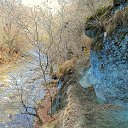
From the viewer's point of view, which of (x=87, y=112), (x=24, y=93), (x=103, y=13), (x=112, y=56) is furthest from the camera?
(x=24, y=93)

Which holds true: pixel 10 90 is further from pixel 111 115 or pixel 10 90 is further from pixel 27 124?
pixel 111 115

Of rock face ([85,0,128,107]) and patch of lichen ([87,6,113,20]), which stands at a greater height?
patch of lichen ([87,6,113,20])

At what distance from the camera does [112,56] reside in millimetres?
14453

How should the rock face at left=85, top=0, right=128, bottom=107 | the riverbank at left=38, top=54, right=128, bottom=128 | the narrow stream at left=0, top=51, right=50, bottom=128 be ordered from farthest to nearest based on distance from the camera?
the narrow stream at left=0, top=51, right=50, bottom=128 < the rock face at left=85, top=0, right=128, bottom=107 < the riverbank at left=38, top=54, right=128, bottom=128

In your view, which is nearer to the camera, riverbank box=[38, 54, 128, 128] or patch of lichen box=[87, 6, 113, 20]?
riverbank box=[38, 54, 128, 128]

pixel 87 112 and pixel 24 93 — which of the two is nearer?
pixel 87 112

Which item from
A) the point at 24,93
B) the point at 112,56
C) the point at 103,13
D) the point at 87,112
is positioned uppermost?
the point at 103,13

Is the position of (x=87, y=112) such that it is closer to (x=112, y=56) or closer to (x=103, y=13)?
(x=112, y=56)

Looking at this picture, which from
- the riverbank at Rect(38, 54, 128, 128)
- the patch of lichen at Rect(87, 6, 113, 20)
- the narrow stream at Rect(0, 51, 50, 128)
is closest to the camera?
the riverbank at Rect(38, 54, 128, 128)

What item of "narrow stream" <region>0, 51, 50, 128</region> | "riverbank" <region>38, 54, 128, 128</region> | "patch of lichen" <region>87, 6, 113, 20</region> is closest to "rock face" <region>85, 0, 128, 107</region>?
"patch of lichen" <region>87, 6, 113, 20</region>

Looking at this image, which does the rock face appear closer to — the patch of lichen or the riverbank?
the patch of lichen

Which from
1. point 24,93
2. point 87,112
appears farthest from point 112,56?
point 24,93

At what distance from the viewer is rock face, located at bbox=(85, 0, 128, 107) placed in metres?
13.9

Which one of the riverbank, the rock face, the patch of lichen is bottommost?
the riverbank
